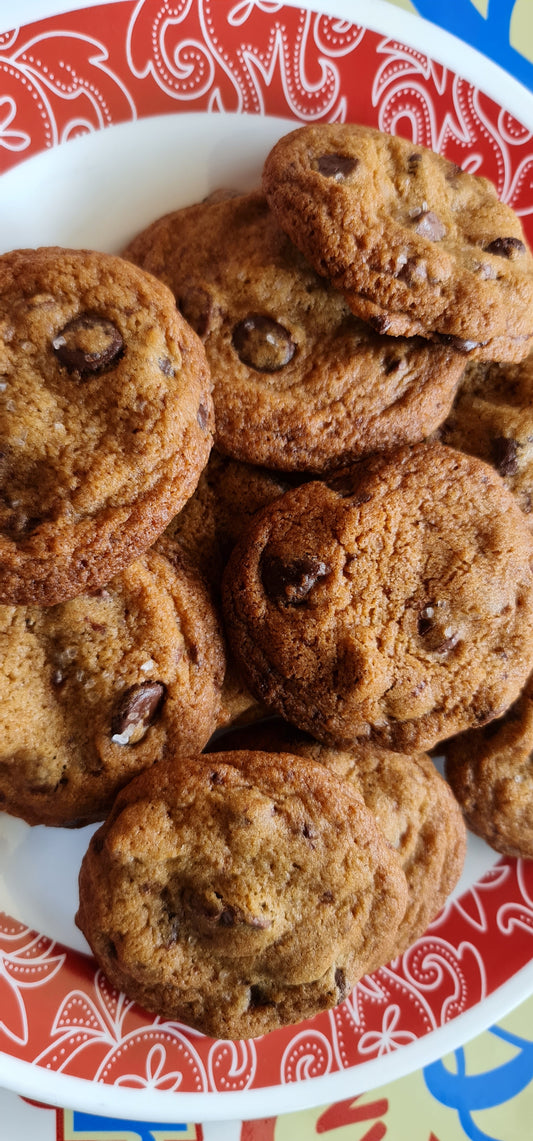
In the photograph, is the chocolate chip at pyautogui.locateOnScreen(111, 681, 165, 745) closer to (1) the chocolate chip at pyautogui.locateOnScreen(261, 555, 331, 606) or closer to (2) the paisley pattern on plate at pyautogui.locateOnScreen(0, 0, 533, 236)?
(1) the chocolate chip at pyautogui.locateOnScreen(261, 555, 331, 606)

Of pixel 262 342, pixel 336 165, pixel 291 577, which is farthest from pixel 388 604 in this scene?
pixel 336 165

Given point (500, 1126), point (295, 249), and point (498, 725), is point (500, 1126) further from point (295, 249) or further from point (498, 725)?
point (295, 249)

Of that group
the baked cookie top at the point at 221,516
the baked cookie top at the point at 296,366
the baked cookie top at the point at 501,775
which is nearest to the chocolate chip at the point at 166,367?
the baked cookie top at the point at 296,366

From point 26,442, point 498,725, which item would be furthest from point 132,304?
point 498,725

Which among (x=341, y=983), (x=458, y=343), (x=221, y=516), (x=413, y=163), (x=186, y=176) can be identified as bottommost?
(x=341, y=983)

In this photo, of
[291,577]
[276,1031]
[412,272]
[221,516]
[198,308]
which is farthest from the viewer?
[276,1031]

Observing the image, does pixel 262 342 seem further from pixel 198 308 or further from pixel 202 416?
pixel 202 416
